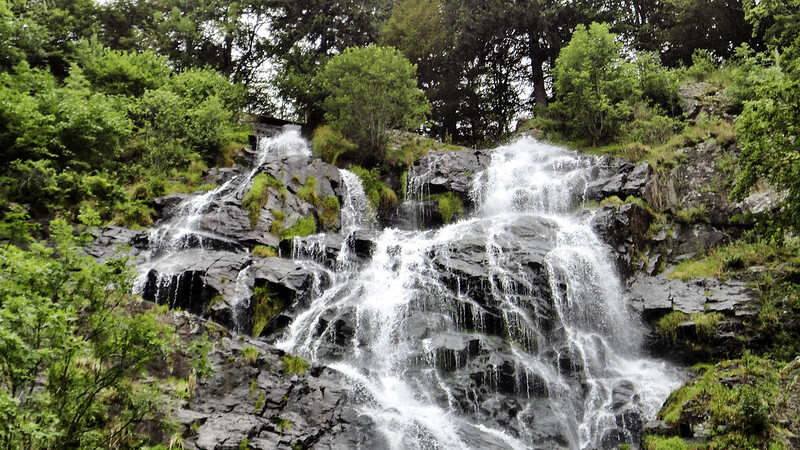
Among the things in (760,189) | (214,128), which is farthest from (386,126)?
(760,189)

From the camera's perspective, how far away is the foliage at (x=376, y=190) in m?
20.2

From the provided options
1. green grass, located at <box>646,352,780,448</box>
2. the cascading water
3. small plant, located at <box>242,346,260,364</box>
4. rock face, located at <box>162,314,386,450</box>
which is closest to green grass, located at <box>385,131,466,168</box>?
the cascading water

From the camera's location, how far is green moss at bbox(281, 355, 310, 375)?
33.6ft

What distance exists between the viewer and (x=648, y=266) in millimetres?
15328

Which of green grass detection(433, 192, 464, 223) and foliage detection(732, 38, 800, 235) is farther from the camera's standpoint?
green grass detection(433, 192, 464, 223)

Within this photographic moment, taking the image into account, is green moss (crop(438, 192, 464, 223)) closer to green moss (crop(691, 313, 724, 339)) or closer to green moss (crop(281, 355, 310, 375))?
green moss (crop(691, 313, 724, 339))

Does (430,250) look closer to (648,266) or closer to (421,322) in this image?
(421,322)

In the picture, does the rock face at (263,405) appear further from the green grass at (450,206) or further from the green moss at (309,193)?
the green grass at (450,206)

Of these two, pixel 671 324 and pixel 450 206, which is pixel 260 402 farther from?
pixel 450 206

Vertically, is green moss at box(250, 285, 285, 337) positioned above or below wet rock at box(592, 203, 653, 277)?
below

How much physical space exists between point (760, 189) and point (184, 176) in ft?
63.8

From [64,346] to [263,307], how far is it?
7607 mm

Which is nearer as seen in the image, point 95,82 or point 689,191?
point 689,191

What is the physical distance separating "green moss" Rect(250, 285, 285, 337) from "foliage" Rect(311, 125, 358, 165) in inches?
382
